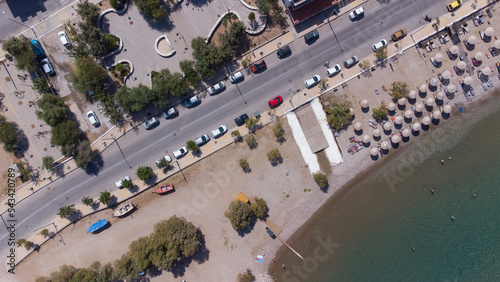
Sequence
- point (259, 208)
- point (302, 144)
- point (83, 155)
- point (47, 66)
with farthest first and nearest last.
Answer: point (302, 144) → point (259, 208) → point (47, 66) → point (83, 155)

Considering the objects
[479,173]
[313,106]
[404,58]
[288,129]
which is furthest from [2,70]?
[479,173]

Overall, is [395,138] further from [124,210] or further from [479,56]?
[124,210]

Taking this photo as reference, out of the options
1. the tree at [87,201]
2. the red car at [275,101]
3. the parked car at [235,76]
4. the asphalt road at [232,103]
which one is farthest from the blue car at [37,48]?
the red car at [275,101]

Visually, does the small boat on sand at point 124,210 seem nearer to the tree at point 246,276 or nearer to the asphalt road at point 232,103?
the asphalt road at point 232,103

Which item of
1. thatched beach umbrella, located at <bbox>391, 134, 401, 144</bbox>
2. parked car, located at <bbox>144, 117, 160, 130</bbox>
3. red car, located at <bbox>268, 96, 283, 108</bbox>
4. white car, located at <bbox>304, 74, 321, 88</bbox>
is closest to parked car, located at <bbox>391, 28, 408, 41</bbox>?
white car, located at <bbox>304, 74, 321, 88</bbox>

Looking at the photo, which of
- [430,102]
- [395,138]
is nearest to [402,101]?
[430,102]

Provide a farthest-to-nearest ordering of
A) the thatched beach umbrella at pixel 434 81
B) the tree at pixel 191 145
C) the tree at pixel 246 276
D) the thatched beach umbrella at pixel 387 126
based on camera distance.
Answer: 1. the tree at pixel 246 276
2. the thatched beach umbrella at pixel 387 126
3. the thatched beach umbrella at pixel 434 81
4. the tree at pixel 191 145

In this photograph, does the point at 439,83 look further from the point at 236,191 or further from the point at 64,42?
the point at 64,42
